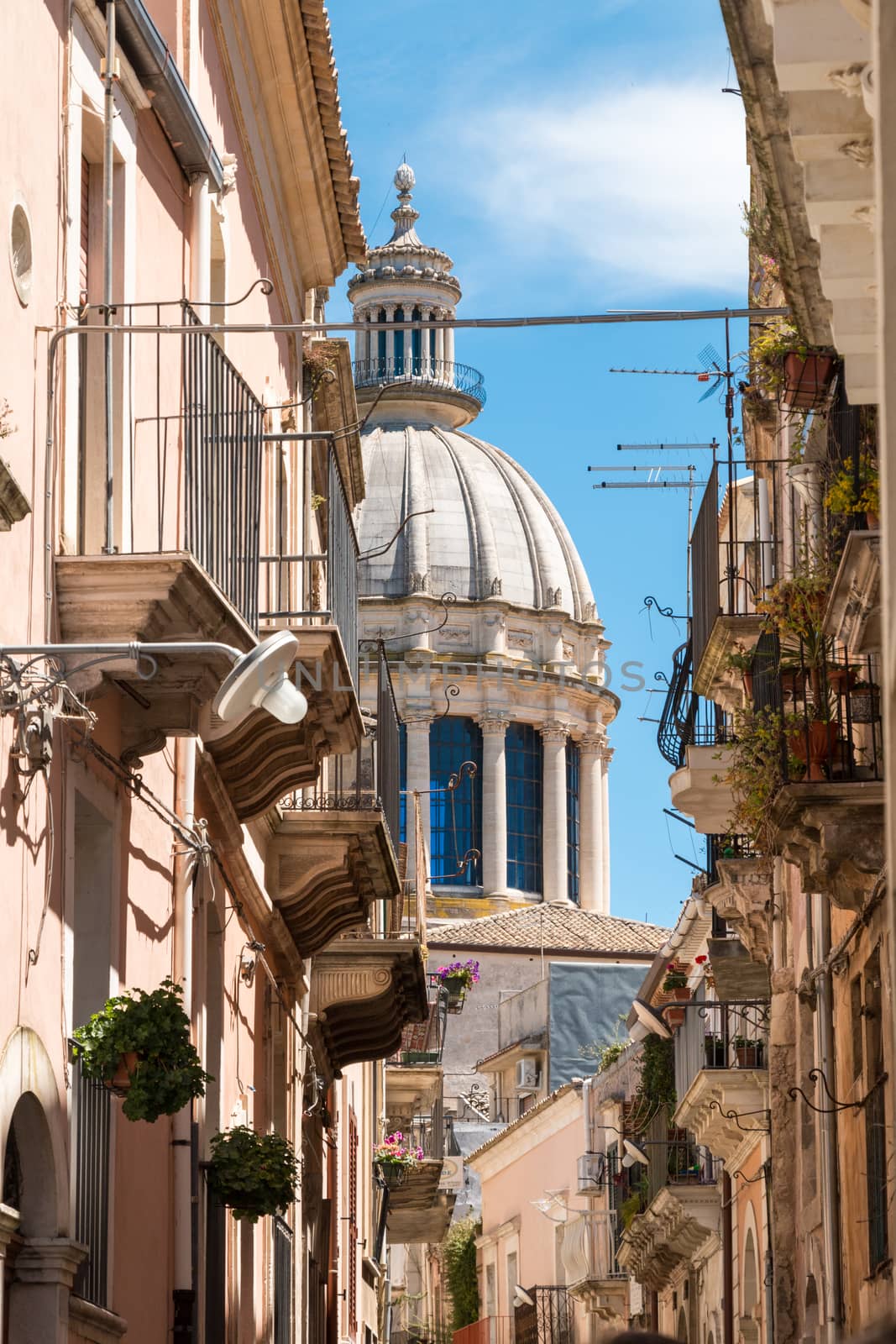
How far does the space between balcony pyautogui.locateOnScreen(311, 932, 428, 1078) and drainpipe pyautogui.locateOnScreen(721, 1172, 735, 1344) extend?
22.8 feet

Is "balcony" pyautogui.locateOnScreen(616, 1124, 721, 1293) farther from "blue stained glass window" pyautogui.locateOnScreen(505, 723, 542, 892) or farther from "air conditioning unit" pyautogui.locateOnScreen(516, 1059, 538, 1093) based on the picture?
"blue stained glass window" pyautogui.locateOnScreen(505, 723, 542, 892)

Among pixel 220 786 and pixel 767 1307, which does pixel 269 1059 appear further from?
pixel 767 1307

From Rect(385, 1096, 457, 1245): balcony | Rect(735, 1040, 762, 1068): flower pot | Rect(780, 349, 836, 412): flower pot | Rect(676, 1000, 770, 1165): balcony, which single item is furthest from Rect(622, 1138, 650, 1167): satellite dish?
Rect(780, 349, 836, 412): flower pot

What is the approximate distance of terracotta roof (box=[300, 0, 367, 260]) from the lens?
17.1 m

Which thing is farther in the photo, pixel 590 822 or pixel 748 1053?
pixel 590 822

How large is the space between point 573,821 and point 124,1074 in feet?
234

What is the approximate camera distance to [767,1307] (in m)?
23.4

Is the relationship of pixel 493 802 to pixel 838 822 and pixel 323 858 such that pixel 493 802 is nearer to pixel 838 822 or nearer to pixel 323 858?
pixel 323 858

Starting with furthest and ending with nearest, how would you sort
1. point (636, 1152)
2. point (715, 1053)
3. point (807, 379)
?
1. point (636, 1152)
2. point (715, 1053)
3. point (807, 379)

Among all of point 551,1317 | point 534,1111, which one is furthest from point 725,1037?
point 534,1111

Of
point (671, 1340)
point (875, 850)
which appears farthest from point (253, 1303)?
point (671, 1340)

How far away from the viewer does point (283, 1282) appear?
18828 millimetres

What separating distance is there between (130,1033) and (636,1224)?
26.6 m

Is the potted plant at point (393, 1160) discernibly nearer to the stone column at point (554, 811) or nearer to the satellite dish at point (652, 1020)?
the satellite dish at point (652, 1020)
